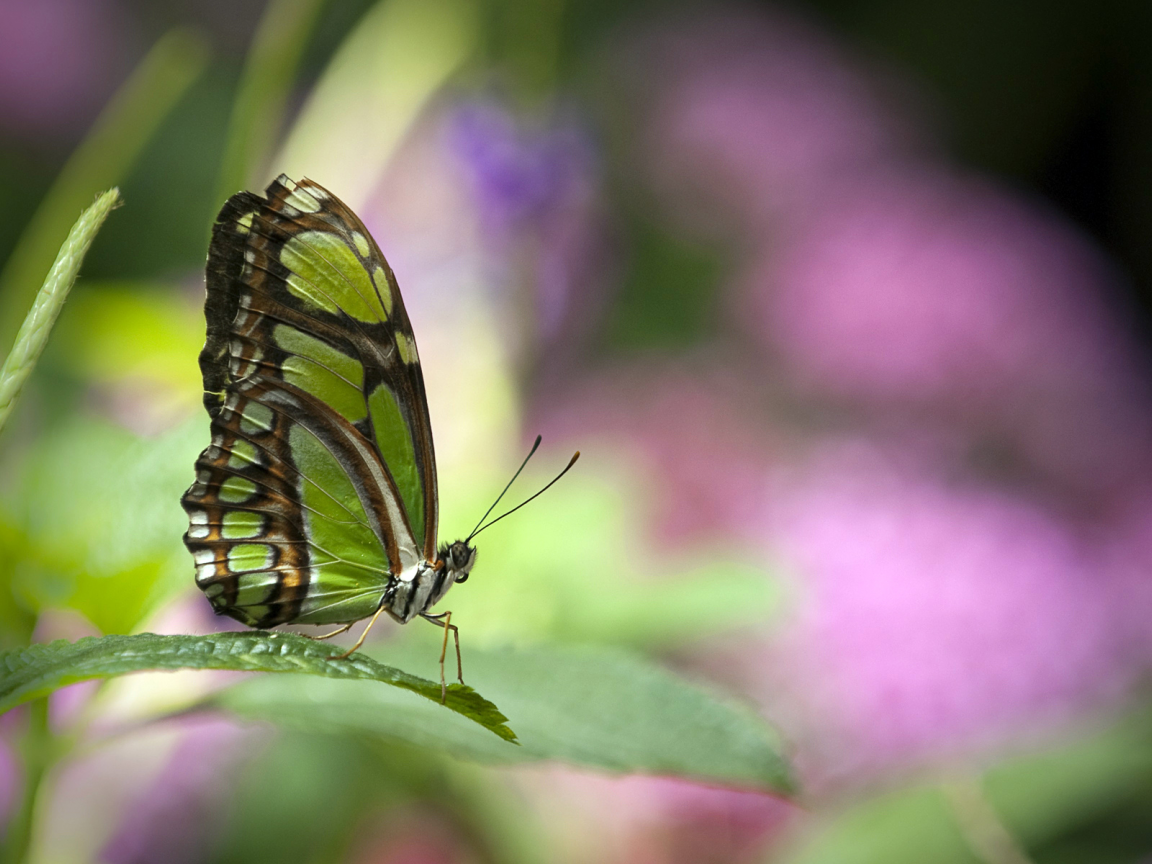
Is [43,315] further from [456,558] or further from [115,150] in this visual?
[115,150]

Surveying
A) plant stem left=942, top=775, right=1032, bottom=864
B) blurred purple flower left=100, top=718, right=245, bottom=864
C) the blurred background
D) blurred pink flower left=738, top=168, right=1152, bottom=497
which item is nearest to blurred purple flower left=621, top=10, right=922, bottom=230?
the blurred background

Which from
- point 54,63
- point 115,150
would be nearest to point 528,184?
point 115,150

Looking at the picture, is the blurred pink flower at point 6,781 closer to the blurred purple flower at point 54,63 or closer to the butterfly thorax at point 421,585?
the butterfly thorax at point 421,585

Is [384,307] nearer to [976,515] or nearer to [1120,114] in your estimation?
[976,515]

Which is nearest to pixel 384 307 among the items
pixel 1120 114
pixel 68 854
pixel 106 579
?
pixel 106 579

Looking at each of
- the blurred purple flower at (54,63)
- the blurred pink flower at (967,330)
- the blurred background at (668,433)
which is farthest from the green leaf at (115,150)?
the blurred purple flower at (54,63)

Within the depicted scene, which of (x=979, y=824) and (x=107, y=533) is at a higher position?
(x=979, y=824)
